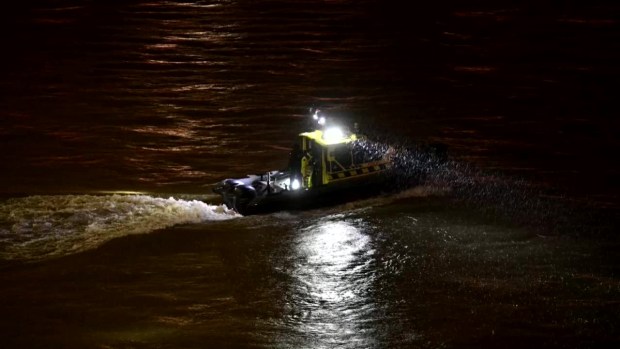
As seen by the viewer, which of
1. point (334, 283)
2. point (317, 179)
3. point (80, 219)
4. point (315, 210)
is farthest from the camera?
point (317, 179)

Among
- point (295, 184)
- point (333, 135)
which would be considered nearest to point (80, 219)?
point (295, 184)

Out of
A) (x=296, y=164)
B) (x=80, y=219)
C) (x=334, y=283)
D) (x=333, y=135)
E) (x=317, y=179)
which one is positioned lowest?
(x=334, y=283)

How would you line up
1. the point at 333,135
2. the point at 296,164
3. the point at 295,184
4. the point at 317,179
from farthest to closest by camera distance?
the point at 296,164, the point at 295,184, the point at 333,135, the point at 317,179

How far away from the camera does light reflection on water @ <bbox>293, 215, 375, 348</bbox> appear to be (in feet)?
43.2

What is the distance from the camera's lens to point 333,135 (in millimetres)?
18469

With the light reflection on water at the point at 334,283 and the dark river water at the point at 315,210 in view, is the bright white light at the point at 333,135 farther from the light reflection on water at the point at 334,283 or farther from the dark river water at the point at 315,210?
the light reflection on water at the point at 334,283

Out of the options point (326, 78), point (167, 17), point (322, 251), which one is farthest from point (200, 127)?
point (167, 17)

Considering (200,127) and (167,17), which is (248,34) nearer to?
(167,17)

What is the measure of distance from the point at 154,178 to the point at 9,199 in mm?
3464

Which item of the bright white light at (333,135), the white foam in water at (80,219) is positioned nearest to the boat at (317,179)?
the bright white light at (333,135)

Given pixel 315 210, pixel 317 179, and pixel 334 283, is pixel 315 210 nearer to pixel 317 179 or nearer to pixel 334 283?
pixel 317 179

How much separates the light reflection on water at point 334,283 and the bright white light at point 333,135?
5.52ft

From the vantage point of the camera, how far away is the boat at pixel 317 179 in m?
18.0

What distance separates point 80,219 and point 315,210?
484cm
